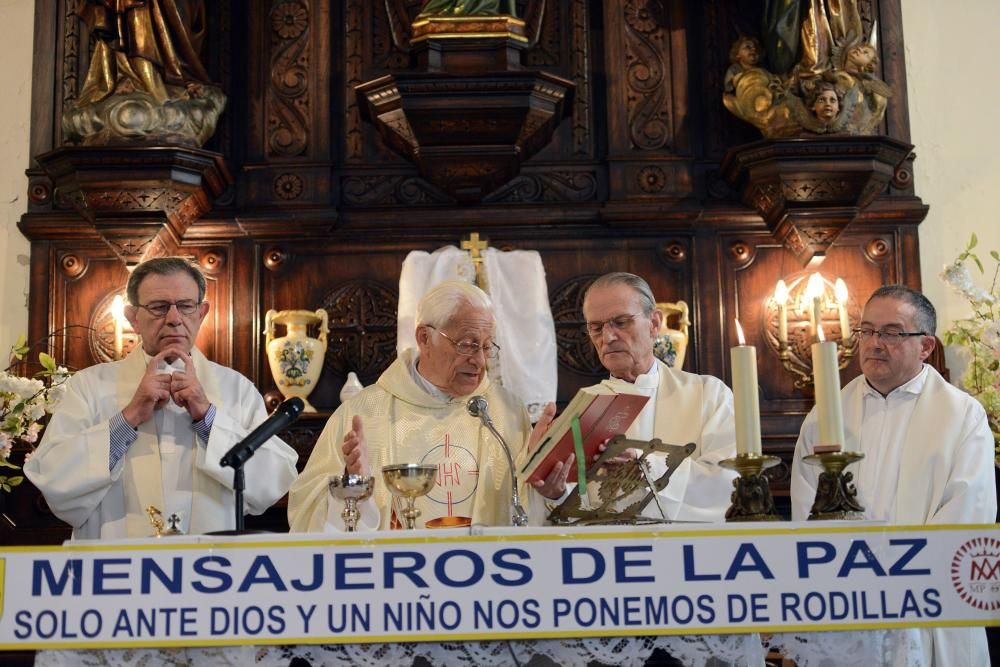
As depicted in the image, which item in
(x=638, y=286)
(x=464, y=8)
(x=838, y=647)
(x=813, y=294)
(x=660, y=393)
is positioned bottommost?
(x=838, y=647)

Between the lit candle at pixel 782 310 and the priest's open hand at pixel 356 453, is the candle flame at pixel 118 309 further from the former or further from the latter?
the lit candle at pixel 782 310

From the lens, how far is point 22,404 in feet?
20.5

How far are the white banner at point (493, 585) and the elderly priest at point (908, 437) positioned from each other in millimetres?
1921

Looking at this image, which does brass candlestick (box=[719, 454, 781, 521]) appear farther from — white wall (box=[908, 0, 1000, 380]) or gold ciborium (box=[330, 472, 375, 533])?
white wall (box=[908, 0, 1000, 380])

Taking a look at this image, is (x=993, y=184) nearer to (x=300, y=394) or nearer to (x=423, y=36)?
(x=423, y=36)

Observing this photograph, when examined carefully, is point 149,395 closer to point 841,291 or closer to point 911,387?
point 911,387

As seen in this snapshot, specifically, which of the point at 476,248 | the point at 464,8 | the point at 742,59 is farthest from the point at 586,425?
the point at 742,59

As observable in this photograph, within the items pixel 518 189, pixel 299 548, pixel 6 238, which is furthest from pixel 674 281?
pixel 299 548

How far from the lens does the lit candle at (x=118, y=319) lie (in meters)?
7.07

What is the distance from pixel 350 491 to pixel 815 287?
12.5ft

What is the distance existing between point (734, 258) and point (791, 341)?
0.56m

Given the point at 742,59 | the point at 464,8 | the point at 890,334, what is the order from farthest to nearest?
the point at 742,59, the point at 464,8, the point at 890,334

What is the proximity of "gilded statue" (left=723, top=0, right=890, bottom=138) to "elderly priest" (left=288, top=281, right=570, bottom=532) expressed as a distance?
2.66m

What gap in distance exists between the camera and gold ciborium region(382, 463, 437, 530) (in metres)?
4.13
